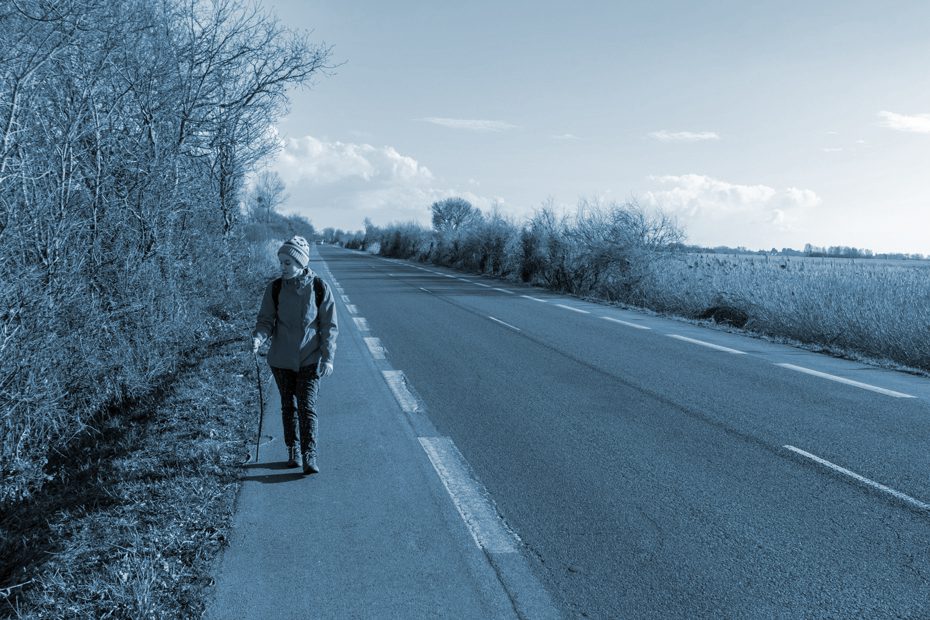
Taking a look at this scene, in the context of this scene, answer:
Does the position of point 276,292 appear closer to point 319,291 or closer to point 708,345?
point 319,291

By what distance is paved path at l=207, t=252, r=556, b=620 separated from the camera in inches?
135

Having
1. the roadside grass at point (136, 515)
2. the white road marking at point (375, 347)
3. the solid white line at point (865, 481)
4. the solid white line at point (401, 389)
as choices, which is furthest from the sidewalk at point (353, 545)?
the white road marking at point (375, 347)

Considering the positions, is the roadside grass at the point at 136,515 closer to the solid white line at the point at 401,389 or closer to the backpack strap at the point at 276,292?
the backpack strap at the point at 276,292

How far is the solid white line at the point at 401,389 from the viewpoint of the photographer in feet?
24.6

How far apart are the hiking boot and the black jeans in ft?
0.10

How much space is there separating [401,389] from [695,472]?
3814 mm

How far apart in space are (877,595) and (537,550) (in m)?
1.73

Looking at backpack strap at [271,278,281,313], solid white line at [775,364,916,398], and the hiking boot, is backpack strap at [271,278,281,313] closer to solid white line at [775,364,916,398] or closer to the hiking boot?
the hiking boot

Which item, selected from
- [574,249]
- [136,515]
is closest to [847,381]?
[136,515]

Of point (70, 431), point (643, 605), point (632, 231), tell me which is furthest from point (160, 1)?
point (632, 231)

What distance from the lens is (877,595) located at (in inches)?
141

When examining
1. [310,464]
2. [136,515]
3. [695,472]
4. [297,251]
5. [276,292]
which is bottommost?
[136,515]

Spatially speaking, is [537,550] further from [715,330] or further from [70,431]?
[715,330]

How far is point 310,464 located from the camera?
210 inches
